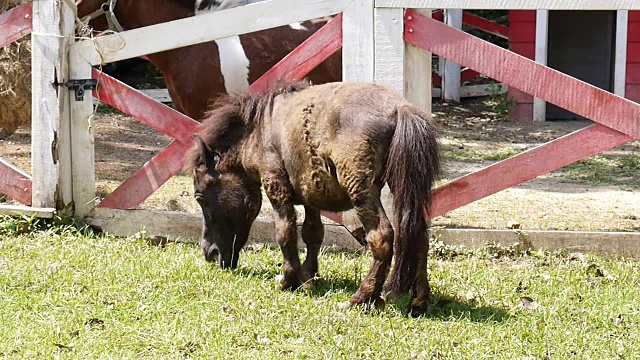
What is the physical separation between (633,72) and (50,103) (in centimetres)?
936

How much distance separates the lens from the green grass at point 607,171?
8788mm

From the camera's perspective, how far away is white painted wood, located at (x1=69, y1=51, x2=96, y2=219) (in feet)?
21.3

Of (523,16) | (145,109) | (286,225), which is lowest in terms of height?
(286,225)

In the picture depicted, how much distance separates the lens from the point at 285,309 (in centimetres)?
475

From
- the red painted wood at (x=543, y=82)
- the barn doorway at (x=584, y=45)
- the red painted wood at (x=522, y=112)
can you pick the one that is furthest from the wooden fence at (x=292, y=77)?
the barn doorway at (x=584, y=45)

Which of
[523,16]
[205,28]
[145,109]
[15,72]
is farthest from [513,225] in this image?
[523,16]

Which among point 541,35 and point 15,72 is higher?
point 541,35

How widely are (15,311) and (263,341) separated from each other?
1.34m

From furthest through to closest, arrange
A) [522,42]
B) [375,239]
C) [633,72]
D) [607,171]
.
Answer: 1. [522,42]
2. [633,72]
3. [607,171]
4. [375,239]

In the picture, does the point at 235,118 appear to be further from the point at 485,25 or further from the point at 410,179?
the point at 485,25

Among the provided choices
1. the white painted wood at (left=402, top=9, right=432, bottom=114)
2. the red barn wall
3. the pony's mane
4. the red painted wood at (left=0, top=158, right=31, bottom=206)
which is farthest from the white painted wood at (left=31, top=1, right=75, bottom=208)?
the red barn wall

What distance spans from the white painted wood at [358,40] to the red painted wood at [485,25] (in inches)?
381

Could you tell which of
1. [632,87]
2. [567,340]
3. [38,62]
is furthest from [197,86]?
[632,87]

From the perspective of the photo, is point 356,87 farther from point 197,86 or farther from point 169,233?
point 197,86
